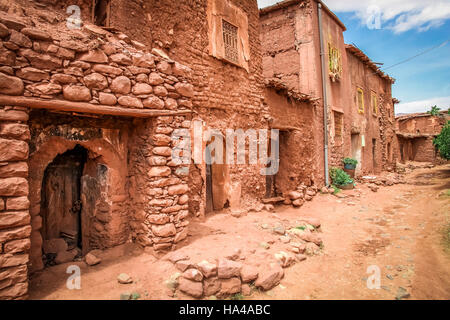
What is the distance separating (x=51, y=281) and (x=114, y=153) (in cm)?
176

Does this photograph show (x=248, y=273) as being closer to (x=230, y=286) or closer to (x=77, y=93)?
Answer: (x=230, y=286)

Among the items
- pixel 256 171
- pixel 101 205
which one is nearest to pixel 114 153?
pixel 101 205

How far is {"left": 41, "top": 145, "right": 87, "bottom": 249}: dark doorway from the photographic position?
3.66 meters

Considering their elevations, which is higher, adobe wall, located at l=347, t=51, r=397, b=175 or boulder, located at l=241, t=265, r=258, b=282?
adobe wall, located at l=347, t=51, r=397, b=175

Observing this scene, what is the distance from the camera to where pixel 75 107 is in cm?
272

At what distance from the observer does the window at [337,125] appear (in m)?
10.4

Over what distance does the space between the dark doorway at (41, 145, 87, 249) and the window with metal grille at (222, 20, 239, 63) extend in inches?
153

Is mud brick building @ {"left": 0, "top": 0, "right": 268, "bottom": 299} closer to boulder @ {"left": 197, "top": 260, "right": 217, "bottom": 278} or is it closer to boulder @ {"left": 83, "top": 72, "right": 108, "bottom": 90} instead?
boulder @ {"left": 83, "top": 72, "right": 108, "bottom": 90}

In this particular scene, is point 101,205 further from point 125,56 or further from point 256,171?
point 256,171

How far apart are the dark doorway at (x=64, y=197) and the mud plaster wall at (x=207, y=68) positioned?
1967mm

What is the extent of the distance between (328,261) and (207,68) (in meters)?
4.47

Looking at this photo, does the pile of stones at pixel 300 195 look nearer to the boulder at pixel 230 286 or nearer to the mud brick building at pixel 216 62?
the mud brick building at pixel 216 62

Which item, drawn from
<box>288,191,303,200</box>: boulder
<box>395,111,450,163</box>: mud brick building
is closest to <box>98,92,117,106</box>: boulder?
<box>288,191,303,200</box>: boulder

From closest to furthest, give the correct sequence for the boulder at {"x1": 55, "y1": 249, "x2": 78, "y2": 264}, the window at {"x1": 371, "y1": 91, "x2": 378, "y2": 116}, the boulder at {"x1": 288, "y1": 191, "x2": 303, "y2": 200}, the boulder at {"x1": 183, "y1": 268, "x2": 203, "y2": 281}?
1. the boulder at {"x1": 183, "y1": 268, "x2": 203, "y2": 281}
2. the boulder at {"x1": 55, "y1": 249, "x2": 78, "y2": 264}
3. the boulder at {"x1": 288, "y1": 191, "x2": 303, "y2": 200}
4. the window at {"x1": 371, "y1": 91, "x2": 378, "y2": 116}
